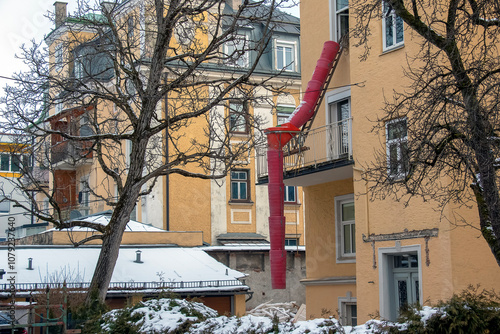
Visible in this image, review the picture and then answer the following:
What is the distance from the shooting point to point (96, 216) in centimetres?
2905

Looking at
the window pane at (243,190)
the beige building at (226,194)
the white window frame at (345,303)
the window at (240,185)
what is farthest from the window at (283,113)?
the white window frame at (345,303)

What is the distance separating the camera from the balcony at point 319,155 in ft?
60.8

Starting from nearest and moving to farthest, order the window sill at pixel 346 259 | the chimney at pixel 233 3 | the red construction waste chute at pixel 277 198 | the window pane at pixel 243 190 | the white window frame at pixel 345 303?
the red construction waste chute at pixel 277 198
the white window frame at pixel 345 303
the window sill at pixel 346 259
the window pane at pixel 243 190
the chimney at pixel 233 3

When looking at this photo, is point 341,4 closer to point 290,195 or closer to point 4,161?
point 290,195

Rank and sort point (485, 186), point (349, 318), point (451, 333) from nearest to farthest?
point (451, 333)
point (485, 186)
point (349, 318)

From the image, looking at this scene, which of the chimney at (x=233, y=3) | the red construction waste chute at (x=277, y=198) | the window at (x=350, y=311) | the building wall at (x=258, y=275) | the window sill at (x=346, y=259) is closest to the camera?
the red construction waste chute at (x=277, y=198)

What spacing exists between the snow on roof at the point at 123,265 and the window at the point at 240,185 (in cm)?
805

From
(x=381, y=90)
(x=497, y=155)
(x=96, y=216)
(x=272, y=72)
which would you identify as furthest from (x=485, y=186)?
(x=272, y=72)

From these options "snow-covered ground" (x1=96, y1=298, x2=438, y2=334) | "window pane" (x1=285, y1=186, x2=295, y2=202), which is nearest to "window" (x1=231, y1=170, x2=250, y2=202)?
"window pane" (x1=285, y1=186, x2=295, y2=202)

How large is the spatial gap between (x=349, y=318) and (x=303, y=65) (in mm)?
7647

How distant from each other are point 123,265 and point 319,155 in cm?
859

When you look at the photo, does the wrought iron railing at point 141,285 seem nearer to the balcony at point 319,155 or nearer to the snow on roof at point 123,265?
the snow on roof at point 123,265

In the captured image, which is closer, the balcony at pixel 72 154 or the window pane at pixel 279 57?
the balcony at pixel 72 154

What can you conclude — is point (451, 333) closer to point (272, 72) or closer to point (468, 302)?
point (468, 302)
